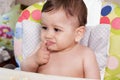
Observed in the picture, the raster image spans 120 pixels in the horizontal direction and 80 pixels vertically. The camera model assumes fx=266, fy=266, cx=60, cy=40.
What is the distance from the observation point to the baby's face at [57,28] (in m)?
1.00

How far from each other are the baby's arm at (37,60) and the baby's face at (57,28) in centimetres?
3

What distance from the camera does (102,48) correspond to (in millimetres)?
1147

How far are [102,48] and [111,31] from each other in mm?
84

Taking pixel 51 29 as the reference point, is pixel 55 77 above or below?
below

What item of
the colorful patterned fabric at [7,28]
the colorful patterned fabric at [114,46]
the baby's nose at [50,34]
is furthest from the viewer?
the colorful patterned fabric at [7,28]

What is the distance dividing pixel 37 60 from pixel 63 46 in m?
0.12

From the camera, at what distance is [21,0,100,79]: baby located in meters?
1.00

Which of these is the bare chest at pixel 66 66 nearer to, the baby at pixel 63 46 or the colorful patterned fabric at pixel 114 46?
the baby at pixel 63 46

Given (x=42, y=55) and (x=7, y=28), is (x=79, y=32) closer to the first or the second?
(x=42, y=55)

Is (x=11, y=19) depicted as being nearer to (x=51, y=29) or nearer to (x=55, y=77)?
(x=51, y=29)

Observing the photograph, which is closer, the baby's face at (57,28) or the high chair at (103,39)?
the baby's face at (57,28)

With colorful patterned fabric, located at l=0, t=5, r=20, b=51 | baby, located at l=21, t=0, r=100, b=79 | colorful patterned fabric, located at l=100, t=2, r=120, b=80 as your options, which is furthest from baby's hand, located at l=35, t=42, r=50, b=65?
colorful patterned fabric, located at l=0, t=5, r=20, b=51

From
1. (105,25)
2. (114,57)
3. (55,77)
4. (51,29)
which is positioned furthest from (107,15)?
(55,77)

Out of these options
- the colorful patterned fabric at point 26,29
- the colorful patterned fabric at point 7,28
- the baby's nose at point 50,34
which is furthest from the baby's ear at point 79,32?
the colorful patterned fabric at point 7,28
